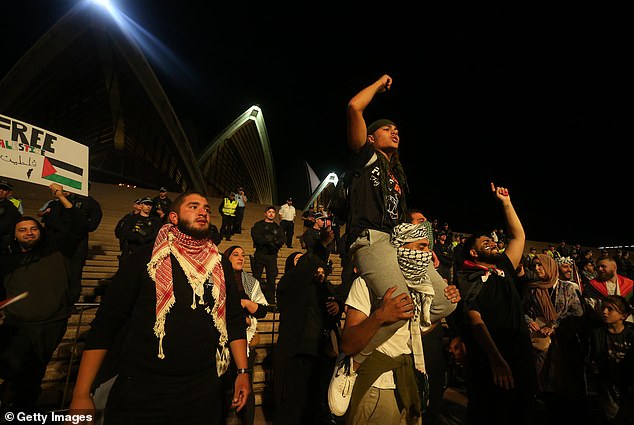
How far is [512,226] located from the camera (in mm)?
2799

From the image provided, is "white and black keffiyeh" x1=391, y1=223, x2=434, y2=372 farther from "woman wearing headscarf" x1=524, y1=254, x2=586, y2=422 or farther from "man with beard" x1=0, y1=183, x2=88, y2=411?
"man with beard" x1=0, y1=183, x2=88, y2=411

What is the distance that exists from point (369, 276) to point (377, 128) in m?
0.97

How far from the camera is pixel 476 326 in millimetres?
2570

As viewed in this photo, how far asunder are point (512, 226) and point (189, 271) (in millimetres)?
2484

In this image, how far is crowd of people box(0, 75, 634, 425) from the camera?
168 cm

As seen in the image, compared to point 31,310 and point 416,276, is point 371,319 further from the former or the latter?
point 31,310

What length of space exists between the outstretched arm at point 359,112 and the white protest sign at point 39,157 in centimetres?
327

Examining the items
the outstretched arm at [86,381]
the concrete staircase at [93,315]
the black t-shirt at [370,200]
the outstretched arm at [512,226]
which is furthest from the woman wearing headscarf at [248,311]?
the outstretched arm at [512,226]

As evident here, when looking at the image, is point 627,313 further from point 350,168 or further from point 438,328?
point 350,168

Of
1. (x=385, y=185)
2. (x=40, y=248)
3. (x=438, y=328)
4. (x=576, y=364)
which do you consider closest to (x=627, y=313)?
(x=576, y=364)

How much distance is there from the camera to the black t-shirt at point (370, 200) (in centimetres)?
193

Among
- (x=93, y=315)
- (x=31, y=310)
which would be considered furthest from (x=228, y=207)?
(x=31, y=310)

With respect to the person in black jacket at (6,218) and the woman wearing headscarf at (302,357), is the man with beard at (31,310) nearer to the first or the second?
the person in black jacket at (6,218)

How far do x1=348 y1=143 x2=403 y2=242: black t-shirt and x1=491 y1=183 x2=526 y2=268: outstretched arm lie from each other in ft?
4.28
